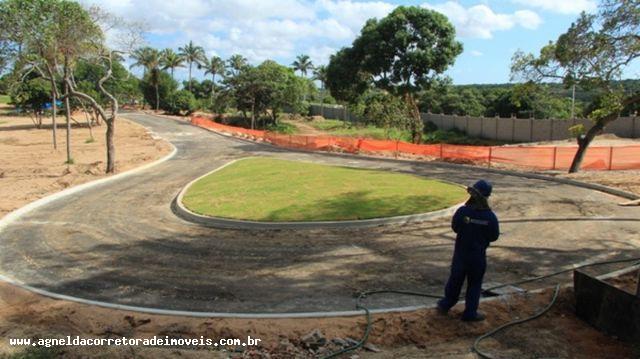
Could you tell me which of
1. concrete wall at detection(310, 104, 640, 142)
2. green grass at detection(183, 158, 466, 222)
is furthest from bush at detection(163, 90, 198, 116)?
green grass at detection(183, 158, 466, 222)

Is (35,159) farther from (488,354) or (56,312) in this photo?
(488,354)

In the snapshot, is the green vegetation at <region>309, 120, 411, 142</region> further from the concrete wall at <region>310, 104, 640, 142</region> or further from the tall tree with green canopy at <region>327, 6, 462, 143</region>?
the concrete wall at <region>310, 104, 640, 142</region>

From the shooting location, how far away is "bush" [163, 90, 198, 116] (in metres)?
77.2

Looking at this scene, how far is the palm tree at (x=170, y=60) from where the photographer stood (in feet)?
306

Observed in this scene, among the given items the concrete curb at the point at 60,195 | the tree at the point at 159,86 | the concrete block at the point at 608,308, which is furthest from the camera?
the tree at the point at 159,86

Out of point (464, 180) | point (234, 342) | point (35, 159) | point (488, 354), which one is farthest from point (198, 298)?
point (35, 159)

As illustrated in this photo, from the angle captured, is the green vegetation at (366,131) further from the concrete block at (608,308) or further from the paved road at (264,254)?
the concrete block at (608,308)

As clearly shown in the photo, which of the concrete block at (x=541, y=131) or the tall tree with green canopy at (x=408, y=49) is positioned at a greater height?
the tall tree with green canopy at (x=408, y=49)

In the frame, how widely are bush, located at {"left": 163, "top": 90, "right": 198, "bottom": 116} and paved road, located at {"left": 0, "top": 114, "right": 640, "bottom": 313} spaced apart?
61517mm

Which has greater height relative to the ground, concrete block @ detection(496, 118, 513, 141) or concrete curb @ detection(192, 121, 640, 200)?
concrete block @ detection(496, 118, 513, 141)

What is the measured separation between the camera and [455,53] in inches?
1613

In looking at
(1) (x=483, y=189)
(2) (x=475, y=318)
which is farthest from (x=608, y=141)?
(2) (x=475, y=318)

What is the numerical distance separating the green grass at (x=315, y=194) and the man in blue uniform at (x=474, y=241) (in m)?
6.60

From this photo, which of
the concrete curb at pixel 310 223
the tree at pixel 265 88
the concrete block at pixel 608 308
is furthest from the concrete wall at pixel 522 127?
the concrete block at pixel 608 308
